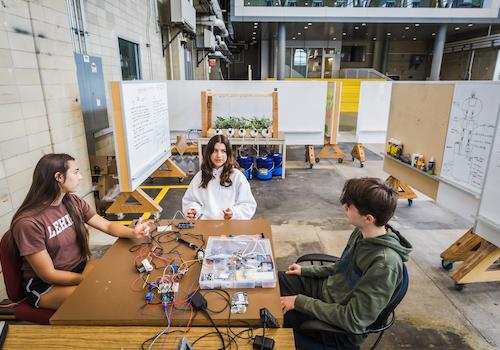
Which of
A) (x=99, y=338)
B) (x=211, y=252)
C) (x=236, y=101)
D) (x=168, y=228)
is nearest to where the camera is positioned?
(x=99, y=338)

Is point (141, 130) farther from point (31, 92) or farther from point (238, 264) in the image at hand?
point (238, 264)

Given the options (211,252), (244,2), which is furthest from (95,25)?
(244,2)

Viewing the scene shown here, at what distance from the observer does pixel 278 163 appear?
5.79 m

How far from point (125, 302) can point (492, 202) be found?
2453 mm

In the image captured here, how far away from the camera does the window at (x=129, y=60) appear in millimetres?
5230

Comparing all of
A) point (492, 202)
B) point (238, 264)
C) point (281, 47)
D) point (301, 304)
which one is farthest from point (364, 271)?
point (281, 47)

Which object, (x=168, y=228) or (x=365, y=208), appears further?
(x=168, y=228)

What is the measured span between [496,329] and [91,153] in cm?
452

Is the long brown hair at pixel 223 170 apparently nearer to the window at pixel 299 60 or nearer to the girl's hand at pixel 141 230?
the girl's hand at pixel 141 230

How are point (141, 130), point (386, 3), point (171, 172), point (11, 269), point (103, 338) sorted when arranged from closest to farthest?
point (103, 338), point (11, 269), point (141, 130), point (171, 172), point (386, 3)

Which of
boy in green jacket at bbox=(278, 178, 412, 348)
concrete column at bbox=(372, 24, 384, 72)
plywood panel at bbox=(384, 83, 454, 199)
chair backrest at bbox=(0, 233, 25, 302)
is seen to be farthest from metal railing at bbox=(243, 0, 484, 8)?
chair backrest at bbox=(0, 233, 25, 302)

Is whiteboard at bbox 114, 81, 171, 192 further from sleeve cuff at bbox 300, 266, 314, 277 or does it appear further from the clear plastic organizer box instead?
sleeve cuff at bbox 300, 266, 314, 277

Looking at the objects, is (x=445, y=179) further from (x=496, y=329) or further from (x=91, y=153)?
(x=91, y=153)

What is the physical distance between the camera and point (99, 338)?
117 cm
